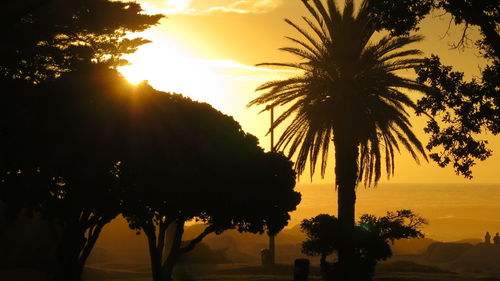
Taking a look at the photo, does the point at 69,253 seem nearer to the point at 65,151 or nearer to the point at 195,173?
the point at 65,151

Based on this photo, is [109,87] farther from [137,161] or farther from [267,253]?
[267,253]

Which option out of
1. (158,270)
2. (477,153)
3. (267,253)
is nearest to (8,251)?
(267,253)

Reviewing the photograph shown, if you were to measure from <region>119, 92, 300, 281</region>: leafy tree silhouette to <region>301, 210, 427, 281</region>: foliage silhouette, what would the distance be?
376cm

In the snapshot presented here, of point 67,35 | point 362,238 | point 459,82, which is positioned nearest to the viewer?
point 459,82

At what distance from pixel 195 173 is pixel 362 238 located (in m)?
9.83

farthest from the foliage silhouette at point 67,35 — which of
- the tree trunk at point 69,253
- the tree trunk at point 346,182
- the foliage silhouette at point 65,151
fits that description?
the tree trunk at point 346,182

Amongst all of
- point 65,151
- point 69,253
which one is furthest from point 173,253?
point 65,151

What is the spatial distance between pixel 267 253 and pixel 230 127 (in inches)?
832

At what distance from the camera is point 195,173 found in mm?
23094

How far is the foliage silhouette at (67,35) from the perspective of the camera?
27141 mm

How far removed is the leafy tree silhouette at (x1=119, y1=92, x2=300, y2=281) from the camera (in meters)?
22.7

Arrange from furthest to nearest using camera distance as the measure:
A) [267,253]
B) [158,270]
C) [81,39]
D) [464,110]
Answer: [267,253], [81,39], [158,270], [464,110]

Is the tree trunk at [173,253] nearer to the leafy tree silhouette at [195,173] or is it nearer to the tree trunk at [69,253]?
the leafy tree silhouette at [195,173]

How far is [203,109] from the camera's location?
1005 inches
